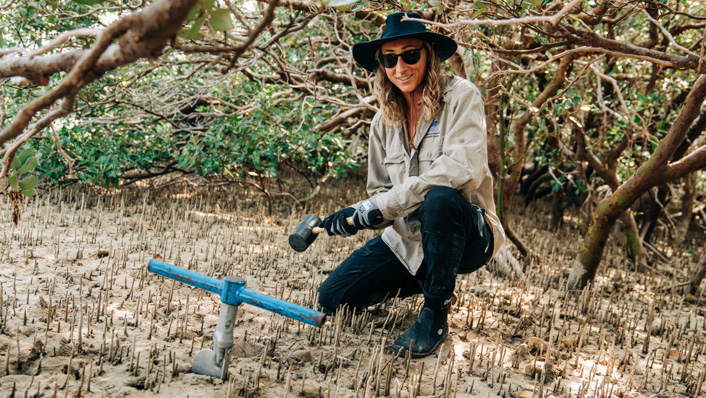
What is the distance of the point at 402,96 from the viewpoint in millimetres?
2941

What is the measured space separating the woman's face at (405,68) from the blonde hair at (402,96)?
41 millimetres

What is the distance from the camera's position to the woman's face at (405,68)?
2.73m

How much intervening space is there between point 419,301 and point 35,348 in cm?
197

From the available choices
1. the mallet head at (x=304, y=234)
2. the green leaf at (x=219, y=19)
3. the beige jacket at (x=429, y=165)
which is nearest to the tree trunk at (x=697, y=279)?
the beige jacket at (x=429, y=165)

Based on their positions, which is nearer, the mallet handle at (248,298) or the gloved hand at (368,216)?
the mallet handle at (248,298)

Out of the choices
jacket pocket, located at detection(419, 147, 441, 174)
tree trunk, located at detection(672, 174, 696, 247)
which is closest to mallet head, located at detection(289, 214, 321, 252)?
jacket pocket, located at detection(419, 147, 441, 174)

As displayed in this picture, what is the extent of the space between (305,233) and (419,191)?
1.88 feet

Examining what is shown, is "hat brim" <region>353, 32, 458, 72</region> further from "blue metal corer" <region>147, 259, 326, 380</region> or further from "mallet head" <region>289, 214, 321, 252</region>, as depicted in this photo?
"blue metal corer" <region>147, 259, 326, 380</region>

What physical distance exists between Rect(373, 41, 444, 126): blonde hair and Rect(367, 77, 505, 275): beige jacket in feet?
0.17

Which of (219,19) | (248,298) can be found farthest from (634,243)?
(219,19)

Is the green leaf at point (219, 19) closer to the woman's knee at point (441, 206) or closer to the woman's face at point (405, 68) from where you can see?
the woman's knee at point (441, 206)

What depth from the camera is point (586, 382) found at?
7.66 feet

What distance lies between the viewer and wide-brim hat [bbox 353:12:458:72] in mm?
2684

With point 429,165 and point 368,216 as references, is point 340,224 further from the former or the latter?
point 429,165
